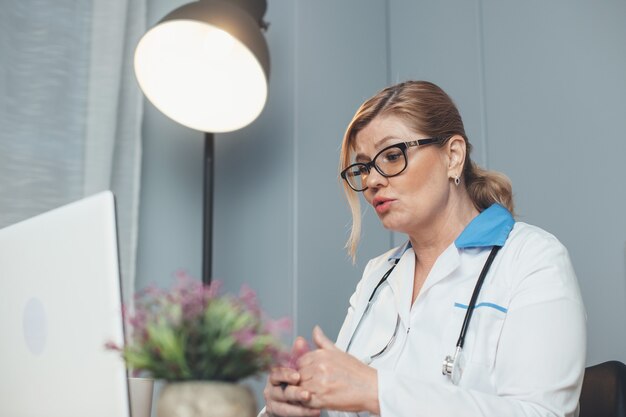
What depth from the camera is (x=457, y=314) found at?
1274mm

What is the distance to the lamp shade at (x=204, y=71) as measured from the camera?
5.83 ft

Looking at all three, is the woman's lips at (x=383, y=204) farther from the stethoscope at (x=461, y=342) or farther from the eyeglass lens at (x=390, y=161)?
the stethoscope at (x=461, y=342)

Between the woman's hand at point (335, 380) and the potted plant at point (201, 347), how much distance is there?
0.99ft

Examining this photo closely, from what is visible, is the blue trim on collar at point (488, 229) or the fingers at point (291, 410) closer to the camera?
the fingers at point (291, 410)

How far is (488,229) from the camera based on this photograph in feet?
4.54

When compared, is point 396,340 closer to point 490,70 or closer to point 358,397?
point 358,397

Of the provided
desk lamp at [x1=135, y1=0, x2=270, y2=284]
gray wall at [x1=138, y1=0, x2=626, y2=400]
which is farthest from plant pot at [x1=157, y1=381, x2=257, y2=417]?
gray wall at [x1=138, y1=0, x2=626, y2=400]

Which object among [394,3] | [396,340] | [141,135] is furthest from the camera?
[394,3]

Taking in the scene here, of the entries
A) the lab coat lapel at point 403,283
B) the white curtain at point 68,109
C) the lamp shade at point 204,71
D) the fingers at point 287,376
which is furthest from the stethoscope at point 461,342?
the white curtain at point 68,109

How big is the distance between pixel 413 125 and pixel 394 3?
1388mm

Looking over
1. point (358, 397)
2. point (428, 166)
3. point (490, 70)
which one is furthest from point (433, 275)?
point (490, 70)

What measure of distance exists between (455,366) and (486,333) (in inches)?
3.4

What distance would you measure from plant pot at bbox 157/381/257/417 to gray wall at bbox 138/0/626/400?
1.39 metres

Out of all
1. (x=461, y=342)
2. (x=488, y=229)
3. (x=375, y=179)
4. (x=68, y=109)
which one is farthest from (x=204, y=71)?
(x=461, y=342)
